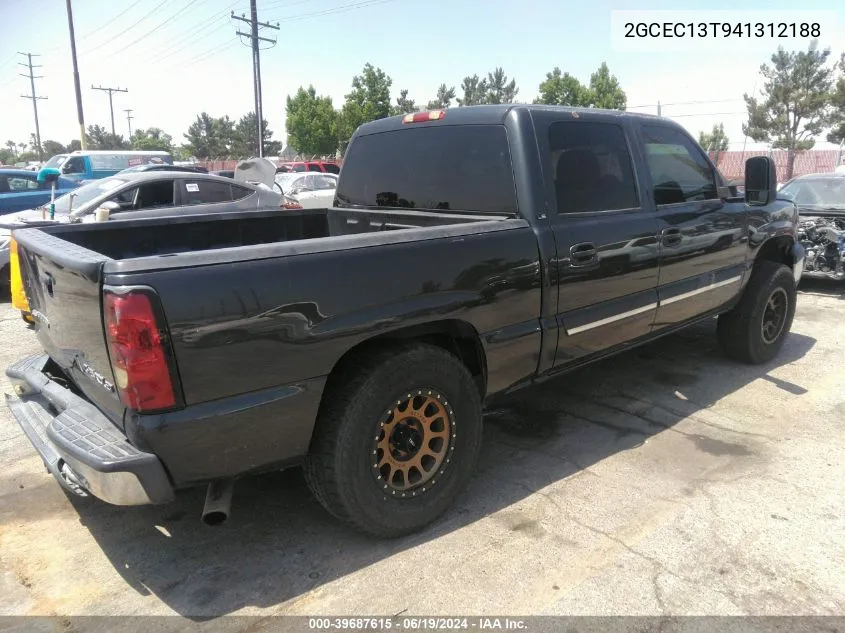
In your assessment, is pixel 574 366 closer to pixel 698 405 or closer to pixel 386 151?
pixel 698 405

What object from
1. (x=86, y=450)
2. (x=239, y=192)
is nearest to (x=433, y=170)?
(x=86, y=450)

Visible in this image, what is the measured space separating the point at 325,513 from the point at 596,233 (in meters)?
2.11

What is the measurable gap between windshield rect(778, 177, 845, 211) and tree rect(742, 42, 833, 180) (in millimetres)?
30690

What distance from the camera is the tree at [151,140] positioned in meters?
87.6

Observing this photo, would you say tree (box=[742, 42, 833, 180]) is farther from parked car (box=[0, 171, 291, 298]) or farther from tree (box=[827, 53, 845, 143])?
parked car (box=[0, 171, 291, 298])

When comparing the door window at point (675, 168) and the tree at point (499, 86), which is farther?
the tree at point (499, 86)

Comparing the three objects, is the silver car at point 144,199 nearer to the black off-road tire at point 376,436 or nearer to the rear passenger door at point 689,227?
the rear passenger door at point 689,227

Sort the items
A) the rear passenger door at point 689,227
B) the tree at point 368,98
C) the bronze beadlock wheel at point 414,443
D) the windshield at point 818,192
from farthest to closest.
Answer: the tree at point 368,98 < the windshield at point 818,192 < the rear passenger door at point 689,227 < the bronze beadlock wheel at point 414,443

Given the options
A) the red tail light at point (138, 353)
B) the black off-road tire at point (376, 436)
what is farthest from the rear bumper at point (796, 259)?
the red tail light at point (138, 353)

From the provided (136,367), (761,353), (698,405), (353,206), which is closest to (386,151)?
(353,206)

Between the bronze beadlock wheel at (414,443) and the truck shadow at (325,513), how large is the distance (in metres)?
0.28

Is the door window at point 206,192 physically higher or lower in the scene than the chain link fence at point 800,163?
lower

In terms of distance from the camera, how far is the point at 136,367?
2.14 meters

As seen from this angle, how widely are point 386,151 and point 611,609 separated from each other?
2.91 m
